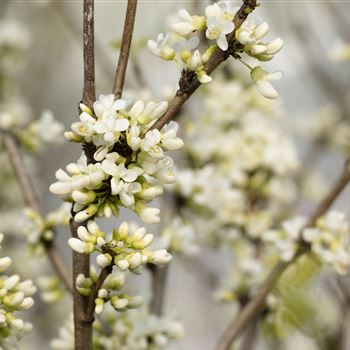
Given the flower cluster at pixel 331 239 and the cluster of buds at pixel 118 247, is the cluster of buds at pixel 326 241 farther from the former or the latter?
the cluster of buds at pixel 118 247

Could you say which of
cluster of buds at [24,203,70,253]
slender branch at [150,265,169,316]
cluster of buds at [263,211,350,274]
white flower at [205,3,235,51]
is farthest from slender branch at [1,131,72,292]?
white flower at [205,3,235,51]

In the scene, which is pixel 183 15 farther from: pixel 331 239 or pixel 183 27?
pixel 331 239

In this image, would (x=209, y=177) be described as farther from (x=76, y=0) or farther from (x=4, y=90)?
(x=76, y=0)

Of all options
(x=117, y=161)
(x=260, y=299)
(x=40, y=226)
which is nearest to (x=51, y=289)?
(x=40, y=226)

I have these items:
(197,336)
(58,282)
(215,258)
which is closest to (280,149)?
(58,282)

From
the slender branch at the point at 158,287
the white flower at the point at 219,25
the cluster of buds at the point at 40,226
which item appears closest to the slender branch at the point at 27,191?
the cluster of buds at the point at 40,226
